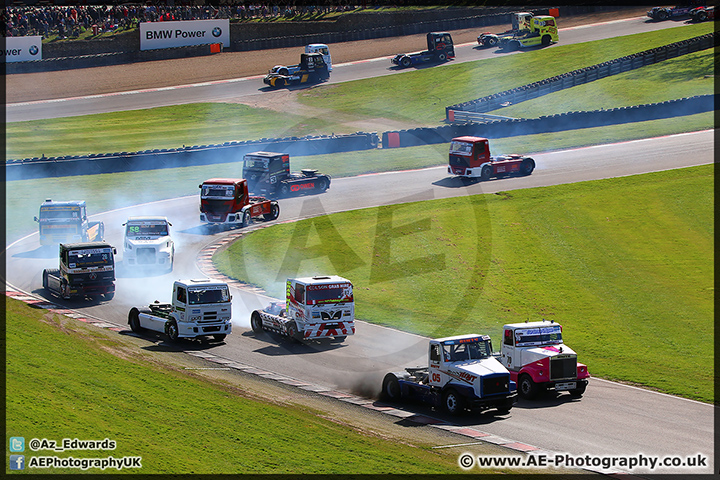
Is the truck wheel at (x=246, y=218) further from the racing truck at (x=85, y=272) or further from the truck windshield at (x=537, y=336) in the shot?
the truck windshield at (x=537, y=336)

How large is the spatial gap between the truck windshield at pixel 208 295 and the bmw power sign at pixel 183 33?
57.5 m

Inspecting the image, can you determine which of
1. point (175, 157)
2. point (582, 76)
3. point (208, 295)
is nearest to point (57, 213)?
point (208, 295)

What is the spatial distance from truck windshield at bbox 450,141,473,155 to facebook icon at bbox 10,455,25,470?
36.6 meters

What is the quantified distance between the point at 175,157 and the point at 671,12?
53.8 metres

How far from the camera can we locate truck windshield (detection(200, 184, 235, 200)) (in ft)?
132

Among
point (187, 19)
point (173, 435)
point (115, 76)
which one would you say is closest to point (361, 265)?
point (173, 435)

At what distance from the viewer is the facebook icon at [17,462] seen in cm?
1247

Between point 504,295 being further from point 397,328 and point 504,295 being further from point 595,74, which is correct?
point 595,74

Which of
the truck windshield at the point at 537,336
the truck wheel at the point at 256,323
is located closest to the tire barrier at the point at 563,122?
the truck wheel at the point at 256,323

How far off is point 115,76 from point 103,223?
36089mm

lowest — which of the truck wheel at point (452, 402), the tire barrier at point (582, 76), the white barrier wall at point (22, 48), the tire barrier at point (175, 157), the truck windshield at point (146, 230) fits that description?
the truck wheel at point (452, 402)

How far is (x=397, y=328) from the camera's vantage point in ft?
91.6

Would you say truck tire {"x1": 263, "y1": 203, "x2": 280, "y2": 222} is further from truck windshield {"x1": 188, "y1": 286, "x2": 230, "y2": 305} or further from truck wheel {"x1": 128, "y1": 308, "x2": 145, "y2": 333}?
truck windshield {"x1": 188, "y1": 286, "x2": 230, "y2": 305}

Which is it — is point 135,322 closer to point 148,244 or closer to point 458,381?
point 148,244
